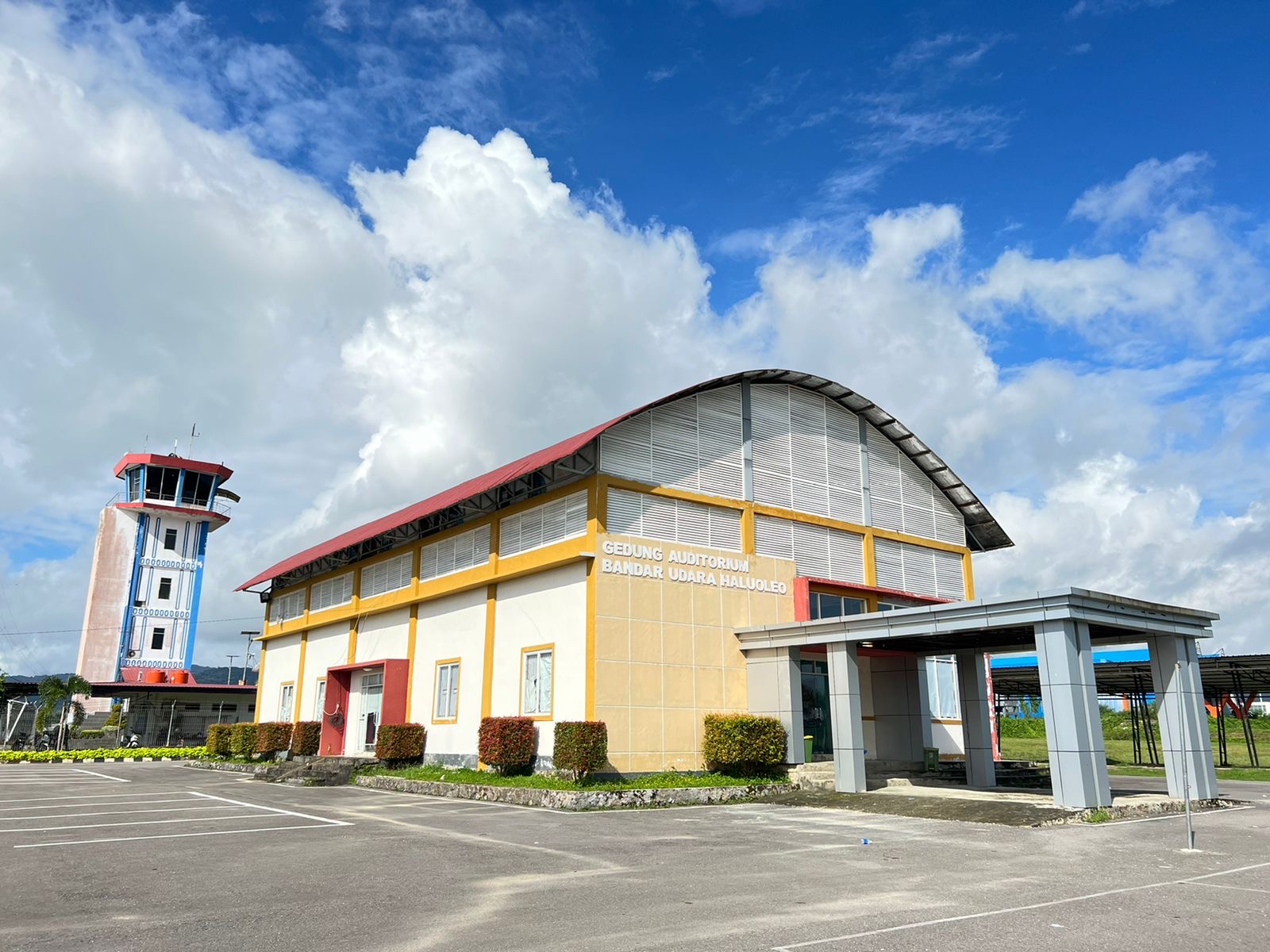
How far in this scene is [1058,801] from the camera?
1628 cm

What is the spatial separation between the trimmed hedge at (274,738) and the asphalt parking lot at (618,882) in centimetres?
1574

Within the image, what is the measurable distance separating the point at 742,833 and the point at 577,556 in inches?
338

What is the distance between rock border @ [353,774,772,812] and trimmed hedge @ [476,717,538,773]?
32.8 inches

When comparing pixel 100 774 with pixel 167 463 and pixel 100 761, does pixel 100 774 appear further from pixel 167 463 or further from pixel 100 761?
pixel 167 463

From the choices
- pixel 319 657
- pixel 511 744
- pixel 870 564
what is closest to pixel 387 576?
pixel 319 657

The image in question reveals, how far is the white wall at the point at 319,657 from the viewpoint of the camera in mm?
32719

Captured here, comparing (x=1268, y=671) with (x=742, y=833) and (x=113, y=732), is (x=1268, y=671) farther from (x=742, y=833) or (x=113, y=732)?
(x=113, y=732)

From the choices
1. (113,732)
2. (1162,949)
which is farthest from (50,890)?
(113,732)

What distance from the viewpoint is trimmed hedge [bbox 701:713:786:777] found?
830 inches

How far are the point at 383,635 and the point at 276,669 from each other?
435 inches

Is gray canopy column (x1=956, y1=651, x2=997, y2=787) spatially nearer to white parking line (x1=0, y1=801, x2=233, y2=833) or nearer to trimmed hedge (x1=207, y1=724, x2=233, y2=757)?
white parking line (x1=0, y1=801, x2=233, y2=833)

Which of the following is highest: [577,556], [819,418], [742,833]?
[819,418]

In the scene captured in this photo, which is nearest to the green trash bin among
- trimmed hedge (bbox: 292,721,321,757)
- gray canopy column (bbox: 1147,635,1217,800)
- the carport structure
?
the carport structure

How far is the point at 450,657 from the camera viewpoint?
2592 cm
